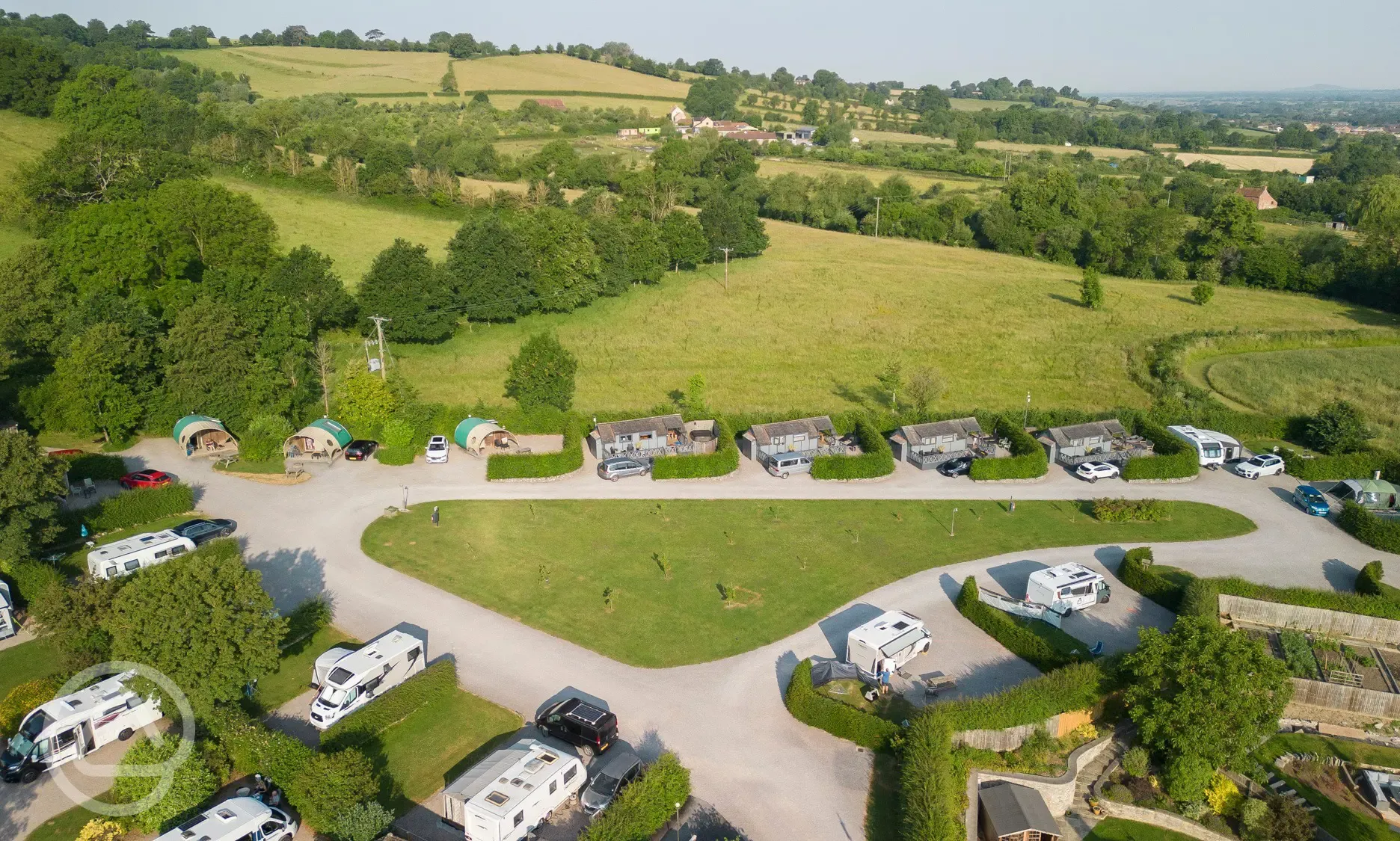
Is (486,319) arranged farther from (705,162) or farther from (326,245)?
(705,162)

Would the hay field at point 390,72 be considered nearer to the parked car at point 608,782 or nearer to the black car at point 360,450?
the black car at point 360,450

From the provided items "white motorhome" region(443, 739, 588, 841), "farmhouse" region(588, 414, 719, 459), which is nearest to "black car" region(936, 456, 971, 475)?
"farmhouse" region(588, 414, 719, 459)

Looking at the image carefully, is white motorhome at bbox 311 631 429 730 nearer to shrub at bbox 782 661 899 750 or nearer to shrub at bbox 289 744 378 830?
shrub at bbox 289 744 378 830

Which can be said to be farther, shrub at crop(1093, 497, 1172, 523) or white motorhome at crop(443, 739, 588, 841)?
shrub at crop(1093, 497, 1172, 523)

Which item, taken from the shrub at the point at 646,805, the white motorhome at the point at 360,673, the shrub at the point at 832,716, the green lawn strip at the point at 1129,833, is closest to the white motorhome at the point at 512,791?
the shrub at the point at 646,805

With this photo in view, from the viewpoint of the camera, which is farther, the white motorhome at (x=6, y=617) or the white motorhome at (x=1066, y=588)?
the white motorhome at (x=1066, y=588)

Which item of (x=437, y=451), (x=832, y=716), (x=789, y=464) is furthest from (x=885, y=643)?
(x=437, y=451)

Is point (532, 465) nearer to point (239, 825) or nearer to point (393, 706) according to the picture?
point (393, 706)
